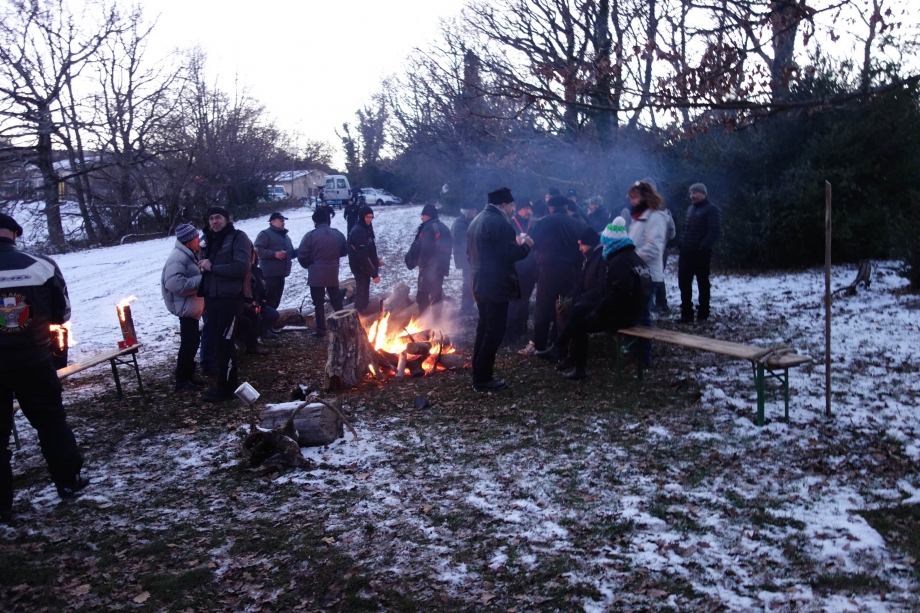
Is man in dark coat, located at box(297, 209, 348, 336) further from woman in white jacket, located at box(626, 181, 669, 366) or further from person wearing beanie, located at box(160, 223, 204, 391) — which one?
woman in white jacket, located at box(626, 181, 669, 366)

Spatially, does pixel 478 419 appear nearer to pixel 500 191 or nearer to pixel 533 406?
pixel 533 406

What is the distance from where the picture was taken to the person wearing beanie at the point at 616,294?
680 cm

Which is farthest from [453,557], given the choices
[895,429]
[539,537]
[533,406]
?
[895,429]

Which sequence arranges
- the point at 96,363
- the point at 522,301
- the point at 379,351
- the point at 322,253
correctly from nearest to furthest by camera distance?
the point at 96,363
the point at 379,351
the point at 522,301
the point at 322,253

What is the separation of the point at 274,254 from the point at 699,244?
6.12 metres

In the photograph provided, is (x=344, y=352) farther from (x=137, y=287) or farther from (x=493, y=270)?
(x=137, y=287)

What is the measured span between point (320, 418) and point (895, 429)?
470 cm

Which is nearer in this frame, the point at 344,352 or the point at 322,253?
the point at 344,352

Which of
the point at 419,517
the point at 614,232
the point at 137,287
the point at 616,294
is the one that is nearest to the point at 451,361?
the point at 616,294

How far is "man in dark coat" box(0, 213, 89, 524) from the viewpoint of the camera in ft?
15.1

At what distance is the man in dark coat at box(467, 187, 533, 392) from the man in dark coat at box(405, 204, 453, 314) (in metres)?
3.40

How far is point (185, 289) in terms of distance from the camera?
7.28 m

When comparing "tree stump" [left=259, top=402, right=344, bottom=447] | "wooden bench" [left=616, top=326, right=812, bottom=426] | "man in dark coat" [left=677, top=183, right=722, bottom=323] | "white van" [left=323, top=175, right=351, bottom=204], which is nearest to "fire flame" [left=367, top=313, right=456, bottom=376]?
"tree stump" [left=259, top=402, right=344, bottom=447]

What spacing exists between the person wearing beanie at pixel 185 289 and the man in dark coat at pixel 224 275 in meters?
0.31
